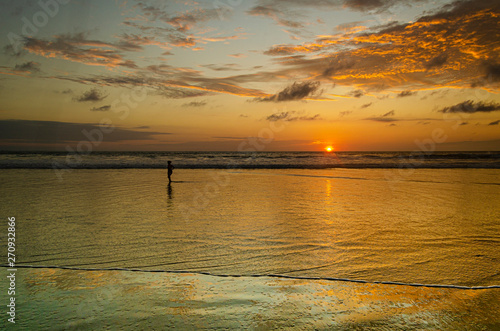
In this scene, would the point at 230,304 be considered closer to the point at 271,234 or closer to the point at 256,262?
the point at 256,262

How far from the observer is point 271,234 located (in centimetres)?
755

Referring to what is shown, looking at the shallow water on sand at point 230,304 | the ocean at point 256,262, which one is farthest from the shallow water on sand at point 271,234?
the shallow water on sand at point 230,304

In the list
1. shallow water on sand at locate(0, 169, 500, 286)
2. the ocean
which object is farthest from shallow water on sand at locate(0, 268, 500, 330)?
shallow water on sand at locate(0, 169, 500, 286)

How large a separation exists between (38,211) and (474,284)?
11.4 m

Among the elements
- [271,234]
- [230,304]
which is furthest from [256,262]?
[230,304]

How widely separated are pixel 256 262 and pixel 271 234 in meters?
1.94

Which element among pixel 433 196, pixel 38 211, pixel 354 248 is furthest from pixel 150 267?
pixel 433 196

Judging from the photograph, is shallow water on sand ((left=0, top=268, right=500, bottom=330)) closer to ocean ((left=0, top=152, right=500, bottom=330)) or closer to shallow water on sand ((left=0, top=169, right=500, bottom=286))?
ocean ((left=0, top=152, right=500, bottom=330))

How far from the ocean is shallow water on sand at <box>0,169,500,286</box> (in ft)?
0.13

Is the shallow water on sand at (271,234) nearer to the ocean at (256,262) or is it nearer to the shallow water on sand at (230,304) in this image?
the ocean at (256,262)

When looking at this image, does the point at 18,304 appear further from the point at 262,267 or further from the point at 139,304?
the point at 262,267

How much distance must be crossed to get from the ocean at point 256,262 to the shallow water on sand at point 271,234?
0.13 ft

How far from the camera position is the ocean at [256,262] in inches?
127

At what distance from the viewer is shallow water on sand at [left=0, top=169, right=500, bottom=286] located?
5496mm
